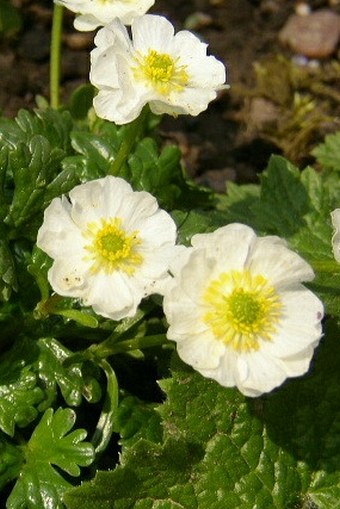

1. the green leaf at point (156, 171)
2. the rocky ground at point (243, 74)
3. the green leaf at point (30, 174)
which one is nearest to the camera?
the green leaf at point (30, 174)

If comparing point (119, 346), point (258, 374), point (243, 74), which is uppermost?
point (258, 374)

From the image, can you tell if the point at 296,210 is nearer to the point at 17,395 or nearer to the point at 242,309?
the point at 242,309

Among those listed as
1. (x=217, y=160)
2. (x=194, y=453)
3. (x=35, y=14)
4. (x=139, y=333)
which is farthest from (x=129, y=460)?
(x=35, y=14)

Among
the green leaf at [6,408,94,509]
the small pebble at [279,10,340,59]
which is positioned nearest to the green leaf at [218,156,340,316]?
the green leaf at [6,408,94,509]

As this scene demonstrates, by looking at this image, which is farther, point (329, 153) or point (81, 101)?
point (329, 153)

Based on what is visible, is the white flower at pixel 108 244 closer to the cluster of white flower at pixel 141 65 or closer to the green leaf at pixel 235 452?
the cluster of white flower at pixel 141 65

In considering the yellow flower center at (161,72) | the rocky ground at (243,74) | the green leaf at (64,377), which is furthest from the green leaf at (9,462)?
the rocky ground at (243,74)

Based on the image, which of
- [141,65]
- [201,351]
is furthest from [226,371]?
[141,65]
